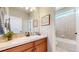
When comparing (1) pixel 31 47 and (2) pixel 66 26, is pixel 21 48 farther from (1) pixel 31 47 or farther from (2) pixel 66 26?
(2) pixel 66 26

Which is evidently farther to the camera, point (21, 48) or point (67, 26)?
point (67, 26)

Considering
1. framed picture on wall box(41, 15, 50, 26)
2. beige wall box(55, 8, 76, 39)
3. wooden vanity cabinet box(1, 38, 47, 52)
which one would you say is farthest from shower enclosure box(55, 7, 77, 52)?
wooden vanity cabinet box(1, 38, 47, 52)

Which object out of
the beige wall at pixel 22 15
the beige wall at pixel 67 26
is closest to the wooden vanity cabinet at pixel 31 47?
the beige wall at pixel 22 15

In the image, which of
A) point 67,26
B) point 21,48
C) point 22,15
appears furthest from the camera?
point 67,26

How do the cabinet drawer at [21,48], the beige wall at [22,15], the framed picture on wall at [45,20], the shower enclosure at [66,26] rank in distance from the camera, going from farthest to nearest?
1. the framed picture on wall at [45,20]
2. the shower enclosure at [66,26]
3. the beige wall at [22,15]
4. the cabinet drawer at [21,48]

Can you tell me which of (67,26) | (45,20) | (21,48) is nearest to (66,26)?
(67,26)

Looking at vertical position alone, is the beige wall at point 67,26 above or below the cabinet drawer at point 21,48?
above

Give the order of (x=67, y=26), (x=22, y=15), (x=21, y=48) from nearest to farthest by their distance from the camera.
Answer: (x=21, y=48)
(x=22, y=15)
(x=67, y=26)

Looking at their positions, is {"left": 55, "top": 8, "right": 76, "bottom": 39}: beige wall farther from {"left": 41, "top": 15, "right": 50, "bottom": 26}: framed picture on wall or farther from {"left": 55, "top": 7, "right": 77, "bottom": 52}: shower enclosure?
{"left": 41, "top": 15, "right": 50, "bottom": 26}: framed picture on wall

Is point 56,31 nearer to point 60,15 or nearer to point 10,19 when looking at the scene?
point 60,15

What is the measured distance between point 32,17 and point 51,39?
749 mm

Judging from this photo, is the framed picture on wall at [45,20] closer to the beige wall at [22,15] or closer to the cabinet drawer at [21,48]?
the beige wall at [22,15]

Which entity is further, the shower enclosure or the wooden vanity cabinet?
the shower enclosure
